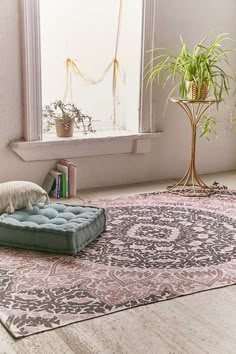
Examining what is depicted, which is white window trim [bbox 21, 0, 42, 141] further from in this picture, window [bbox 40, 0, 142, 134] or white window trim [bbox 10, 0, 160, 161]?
window [bbox 40, 0, 142, 134]

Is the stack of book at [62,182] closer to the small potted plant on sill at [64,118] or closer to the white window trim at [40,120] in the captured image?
the white window trim at [40,120]

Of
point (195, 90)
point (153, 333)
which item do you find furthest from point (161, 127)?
point (153, 333)

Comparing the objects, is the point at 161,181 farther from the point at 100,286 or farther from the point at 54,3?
the point at 100,286

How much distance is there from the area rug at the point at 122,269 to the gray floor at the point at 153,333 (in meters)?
0.06

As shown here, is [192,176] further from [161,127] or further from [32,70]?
[32,70]

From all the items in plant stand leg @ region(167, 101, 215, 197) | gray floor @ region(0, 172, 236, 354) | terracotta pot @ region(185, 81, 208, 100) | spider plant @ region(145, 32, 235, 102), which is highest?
spider plant @ region(145, 32, 235, 102)

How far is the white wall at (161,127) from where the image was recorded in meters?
3.90

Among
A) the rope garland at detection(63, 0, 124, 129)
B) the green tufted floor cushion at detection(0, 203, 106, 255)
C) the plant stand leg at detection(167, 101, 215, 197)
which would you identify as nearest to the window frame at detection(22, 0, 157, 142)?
the rope garland at detection(63, 0, 124, 129)

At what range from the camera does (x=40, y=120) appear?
4051 mm

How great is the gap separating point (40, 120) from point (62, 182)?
0.47m

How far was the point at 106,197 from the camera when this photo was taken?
13.5 feet

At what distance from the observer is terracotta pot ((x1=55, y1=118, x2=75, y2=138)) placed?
13.9 feet

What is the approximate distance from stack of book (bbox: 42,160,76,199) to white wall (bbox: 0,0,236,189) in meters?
0.10

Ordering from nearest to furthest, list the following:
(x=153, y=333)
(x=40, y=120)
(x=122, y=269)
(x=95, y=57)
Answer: (x=153, y=333) < (x=122, y=269) < (x=40, y=120) < (x=95, y=57)
